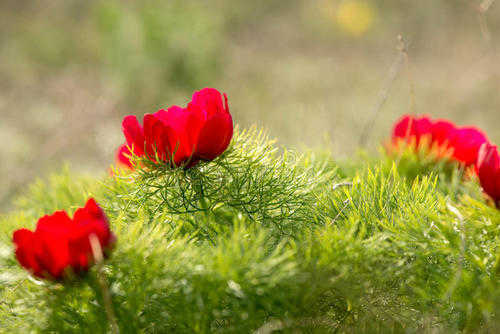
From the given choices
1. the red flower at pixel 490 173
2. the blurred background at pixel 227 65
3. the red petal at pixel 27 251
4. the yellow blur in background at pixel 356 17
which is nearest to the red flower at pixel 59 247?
the red petal at pixel 27 251

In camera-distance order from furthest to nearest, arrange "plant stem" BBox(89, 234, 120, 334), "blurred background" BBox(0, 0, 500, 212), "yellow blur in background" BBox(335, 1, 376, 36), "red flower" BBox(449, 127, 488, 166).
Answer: "yellow blur in background" BBox(335, 1, 376, 36)
"blurred background" BBox(0, 0, 500, 212)
"red flower" BBox(449, 127, 488, 166)
"plant stem" BBox(89, 234, 120, 334)

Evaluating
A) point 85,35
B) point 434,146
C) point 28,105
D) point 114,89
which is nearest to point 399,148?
point 434,146

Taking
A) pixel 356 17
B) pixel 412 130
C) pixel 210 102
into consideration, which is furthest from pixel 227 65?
pixel 210 102

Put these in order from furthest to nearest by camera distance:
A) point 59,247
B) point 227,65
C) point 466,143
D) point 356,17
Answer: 1. point 356,17
2. point 227,65
3. point 466,143
4. point 59,247

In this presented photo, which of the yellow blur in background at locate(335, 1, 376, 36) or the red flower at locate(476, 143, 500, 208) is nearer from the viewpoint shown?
the red flower at locate(476, 143, 500, 208)

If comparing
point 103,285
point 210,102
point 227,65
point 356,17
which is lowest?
point 103,285

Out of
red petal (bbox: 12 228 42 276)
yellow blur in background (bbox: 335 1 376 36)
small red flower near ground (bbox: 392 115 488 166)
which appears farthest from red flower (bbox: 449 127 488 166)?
yellow blur in background (bbox: 335 1 376 36)

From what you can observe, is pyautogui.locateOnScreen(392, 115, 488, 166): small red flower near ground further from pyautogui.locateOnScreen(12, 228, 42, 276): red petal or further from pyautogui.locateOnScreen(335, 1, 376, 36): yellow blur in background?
pyautogui.locateOnScreen(335, 1, 376, 36): yellow blur in background

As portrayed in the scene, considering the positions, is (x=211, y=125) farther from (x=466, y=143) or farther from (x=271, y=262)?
(x=466, y=143)
